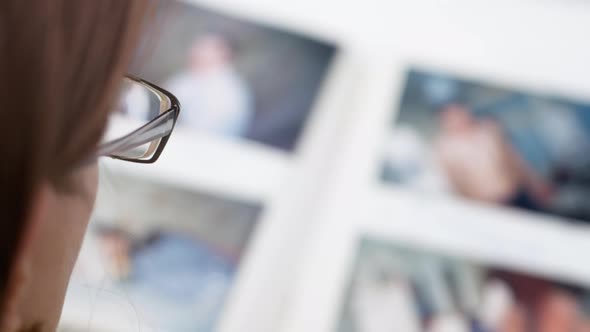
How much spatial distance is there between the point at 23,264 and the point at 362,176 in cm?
59

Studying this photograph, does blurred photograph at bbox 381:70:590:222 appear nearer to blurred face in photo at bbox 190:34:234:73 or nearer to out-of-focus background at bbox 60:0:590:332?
out-of-focus background at bbox 60:0:590:332

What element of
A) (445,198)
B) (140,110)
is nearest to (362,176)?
(445,198)

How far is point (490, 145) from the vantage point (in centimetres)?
72

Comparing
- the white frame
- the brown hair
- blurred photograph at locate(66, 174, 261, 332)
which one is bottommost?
blurred photograph at locate(66, 174, 261, 332)

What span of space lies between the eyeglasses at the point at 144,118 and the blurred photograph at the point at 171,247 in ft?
1.52

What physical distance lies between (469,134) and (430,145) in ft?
0.14

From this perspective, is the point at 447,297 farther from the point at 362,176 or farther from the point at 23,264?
the point at 23,264

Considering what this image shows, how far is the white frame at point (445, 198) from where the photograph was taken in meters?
0.69

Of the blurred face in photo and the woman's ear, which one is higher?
the blurred face in photo

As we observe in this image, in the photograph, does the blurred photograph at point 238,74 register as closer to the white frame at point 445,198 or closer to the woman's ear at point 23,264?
the white frame at point 445,198

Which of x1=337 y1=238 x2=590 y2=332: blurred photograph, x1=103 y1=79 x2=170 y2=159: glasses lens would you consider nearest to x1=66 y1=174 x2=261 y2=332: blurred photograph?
x1=337 y1=238 x2=590 y2=332: blurred photograph

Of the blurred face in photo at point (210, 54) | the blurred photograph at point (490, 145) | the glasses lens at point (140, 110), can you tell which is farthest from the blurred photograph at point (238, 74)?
the glasses lens at point (140, 110)

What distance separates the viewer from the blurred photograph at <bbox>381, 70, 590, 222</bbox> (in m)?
0.71

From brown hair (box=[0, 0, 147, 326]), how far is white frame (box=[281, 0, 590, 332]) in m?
0.57
